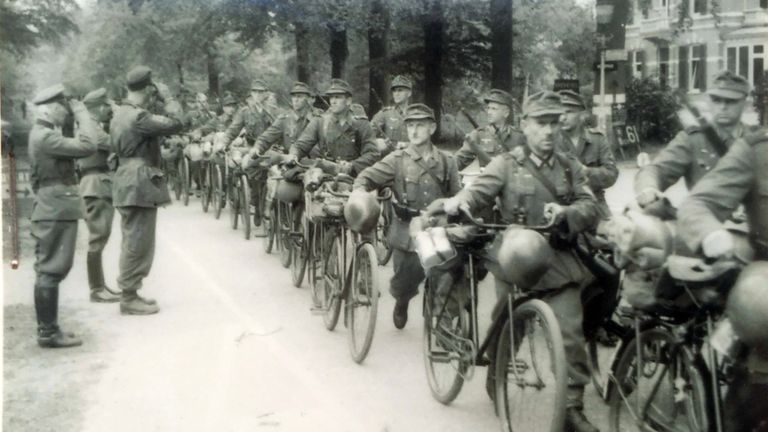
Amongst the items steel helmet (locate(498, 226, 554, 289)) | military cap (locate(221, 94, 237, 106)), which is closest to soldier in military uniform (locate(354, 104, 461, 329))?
steel helmet (locate(498, 226, 554, 289))

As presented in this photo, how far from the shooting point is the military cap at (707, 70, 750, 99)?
482 centimetres

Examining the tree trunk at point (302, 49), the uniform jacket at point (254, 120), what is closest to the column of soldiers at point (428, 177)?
the tree trunk at point (302, 49)

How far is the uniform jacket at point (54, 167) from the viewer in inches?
277

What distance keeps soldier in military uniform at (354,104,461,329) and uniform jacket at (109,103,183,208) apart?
2.08 m

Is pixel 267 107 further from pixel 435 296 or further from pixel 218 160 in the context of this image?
pixel 435 296

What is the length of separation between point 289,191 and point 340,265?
7.37 feet

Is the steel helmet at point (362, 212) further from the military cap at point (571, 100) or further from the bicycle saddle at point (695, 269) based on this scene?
the bicycle saddle at point (695, 269)

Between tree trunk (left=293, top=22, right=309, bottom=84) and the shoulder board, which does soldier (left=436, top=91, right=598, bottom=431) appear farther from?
tree trunk (left=293, top=22, right=309, bottom=84)

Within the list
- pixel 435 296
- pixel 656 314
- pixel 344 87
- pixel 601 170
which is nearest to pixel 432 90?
pixel 344 87

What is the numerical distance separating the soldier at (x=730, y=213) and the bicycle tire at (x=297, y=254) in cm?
535

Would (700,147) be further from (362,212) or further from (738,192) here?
(362,212)

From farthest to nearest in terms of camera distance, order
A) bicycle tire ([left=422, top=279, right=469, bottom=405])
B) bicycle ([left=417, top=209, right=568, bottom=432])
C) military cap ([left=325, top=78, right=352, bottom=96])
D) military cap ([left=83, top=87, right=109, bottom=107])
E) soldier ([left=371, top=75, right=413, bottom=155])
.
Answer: soldier ([left=371, top=75, right=413, bottom=155]) < military cap ([left=325, top=78, right=352, bottom=96]) < military cap ([left=83, top=87, right=109, bottom=107]) < bicycle tire ([left=422, top=279, right=469, bottom=405]) < bicycle ([left=417, top=209, right=568, bottom=432])

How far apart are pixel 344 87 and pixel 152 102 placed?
198 cm

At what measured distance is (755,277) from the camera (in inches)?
135
